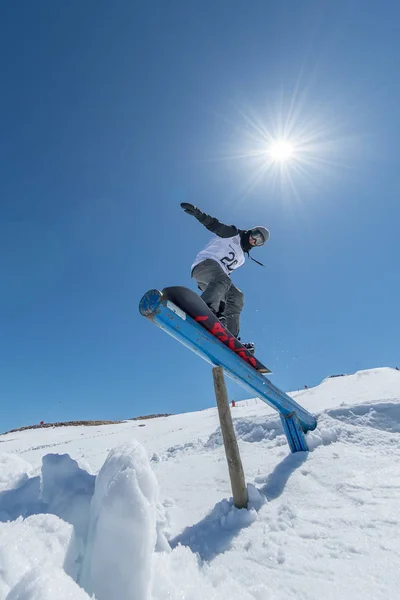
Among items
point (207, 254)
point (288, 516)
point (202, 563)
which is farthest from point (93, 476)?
point (207, 254)

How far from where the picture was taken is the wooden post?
3.05 m

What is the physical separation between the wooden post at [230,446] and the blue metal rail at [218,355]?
34 cm

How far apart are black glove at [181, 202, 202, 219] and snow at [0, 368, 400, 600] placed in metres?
3.26

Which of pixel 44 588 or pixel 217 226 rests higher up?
pixel 217 226

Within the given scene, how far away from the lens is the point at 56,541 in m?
1.66

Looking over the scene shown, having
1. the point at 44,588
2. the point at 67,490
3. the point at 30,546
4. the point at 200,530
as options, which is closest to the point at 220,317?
the point at 200,530

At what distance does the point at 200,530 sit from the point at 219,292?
2.78m

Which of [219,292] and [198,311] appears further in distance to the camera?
[219,292]

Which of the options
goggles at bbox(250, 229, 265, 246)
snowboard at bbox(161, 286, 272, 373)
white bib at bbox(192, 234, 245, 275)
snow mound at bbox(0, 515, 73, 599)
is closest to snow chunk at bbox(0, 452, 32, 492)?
snow mound at bbox(0, 515, 73, 599)

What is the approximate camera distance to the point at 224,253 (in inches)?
187

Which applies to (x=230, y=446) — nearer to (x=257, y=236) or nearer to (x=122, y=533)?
(x=122, y=533)

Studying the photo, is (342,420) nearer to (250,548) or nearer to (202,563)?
(250,548)

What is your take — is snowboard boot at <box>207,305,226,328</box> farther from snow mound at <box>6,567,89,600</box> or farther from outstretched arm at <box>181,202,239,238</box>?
snow mound at <box>6,567,89,600</box>

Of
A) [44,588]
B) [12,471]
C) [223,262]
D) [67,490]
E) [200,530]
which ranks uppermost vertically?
[223,262]
